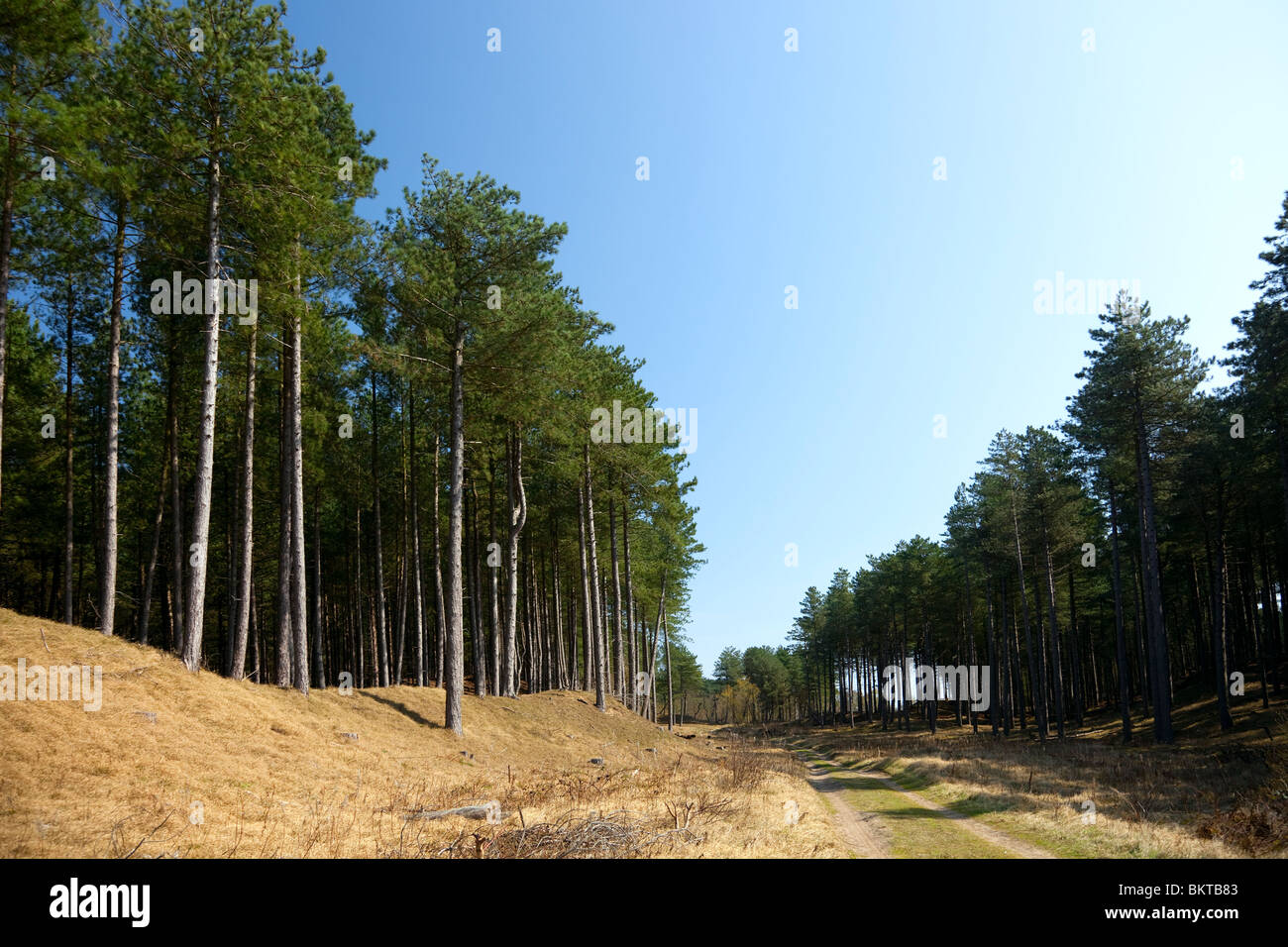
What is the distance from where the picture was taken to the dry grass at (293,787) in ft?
27.7

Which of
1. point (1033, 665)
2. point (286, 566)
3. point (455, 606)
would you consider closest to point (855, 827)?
point (455, 606)

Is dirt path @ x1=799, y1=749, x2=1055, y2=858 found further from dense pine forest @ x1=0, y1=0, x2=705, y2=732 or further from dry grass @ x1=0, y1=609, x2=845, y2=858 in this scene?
dense pine forest @ x1=0, y1=0, x2=705, y2=732

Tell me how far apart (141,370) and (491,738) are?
19.5 metres

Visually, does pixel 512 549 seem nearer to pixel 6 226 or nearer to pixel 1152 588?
pixel 6 226

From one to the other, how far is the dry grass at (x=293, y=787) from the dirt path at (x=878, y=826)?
73cm

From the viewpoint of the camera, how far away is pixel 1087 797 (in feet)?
51.4

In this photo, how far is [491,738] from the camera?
68.5 ft

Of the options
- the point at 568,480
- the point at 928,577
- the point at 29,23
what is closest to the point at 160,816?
the point at 29,23

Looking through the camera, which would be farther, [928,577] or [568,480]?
[928,577]

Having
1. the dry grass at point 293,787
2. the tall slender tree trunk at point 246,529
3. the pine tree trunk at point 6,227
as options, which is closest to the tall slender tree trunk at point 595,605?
the dry grass at point 293,787

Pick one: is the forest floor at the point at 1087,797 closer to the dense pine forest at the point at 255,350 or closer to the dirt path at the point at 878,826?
the dirt path at the point at 878,826

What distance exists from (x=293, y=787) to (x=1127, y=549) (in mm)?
45316
